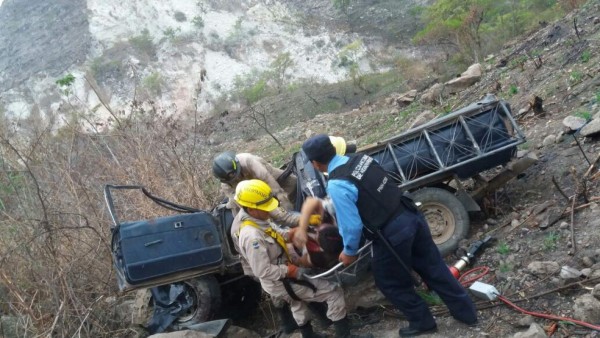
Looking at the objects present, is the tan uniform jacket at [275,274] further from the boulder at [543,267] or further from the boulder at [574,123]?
the boulder at [574,123]

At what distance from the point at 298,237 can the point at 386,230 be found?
83 cm

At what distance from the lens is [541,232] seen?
518 cm

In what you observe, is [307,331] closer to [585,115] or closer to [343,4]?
[585,115]

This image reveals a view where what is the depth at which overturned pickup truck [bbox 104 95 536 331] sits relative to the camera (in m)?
5.20

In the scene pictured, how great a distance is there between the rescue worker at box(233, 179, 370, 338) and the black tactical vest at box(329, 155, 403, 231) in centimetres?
75

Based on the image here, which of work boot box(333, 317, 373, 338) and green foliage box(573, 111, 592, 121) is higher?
work boot box(333, 317, 373, 338)

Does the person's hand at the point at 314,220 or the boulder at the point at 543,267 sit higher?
the person's hand at the point at 314,220

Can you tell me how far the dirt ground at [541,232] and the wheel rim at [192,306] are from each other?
0.70 metres

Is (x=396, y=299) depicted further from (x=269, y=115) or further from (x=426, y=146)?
(x=269, y=115)

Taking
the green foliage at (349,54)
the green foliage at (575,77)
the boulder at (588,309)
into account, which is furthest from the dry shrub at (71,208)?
the green foliage at (349,54)

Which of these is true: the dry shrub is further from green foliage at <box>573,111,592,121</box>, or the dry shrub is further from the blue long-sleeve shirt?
green foliage at <box>573,111,592,121</box>

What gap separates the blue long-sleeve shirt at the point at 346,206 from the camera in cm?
381

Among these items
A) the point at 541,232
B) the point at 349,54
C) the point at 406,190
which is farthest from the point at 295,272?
the point at 349,54

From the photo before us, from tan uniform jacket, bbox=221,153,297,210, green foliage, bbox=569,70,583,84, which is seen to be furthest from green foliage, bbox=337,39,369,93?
tan uniform jacket, bbox=221,153,297,210
